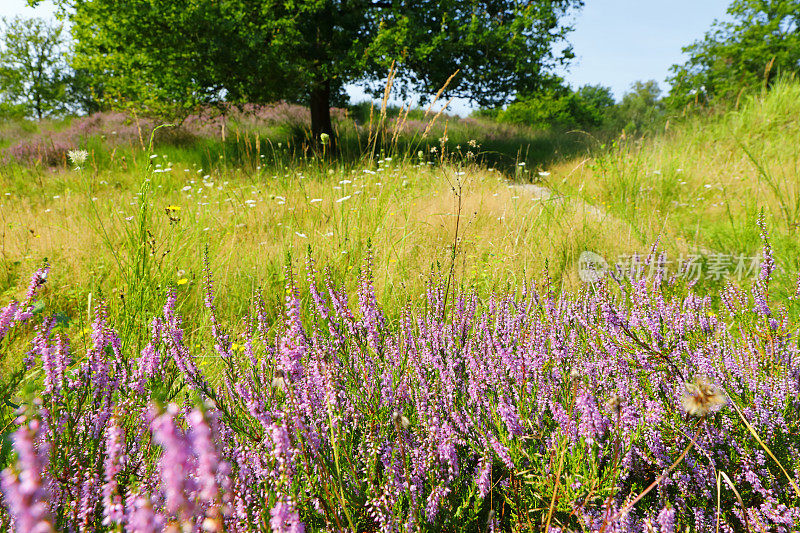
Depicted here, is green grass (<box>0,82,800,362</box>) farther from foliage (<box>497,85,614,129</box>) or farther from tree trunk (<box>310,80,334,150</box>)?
foliage (<box>497,85,614,129</box>)

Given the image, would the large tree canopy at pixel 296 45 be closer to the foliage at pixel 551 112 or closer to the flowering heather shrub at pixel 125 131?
the flowering heather shrub at pixel 125 131

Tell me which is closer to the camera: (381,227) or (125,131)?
(381,227)

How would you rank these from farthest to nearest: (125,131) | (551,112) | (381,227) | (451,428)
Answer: (551,112) → (125,131) → (381,227) → (451,428)

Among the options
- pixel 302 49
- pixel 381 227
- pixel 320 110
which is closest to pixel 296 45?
pixel 302 49

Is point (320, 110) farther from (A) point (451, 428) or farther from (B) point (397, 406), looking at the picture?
(A) point (451, 428)

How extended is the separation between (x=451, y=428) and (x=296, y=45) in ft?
28.8

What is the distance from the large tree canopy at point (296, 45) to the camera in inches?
292

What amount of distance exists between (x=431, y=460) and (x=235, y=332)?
1.98 m

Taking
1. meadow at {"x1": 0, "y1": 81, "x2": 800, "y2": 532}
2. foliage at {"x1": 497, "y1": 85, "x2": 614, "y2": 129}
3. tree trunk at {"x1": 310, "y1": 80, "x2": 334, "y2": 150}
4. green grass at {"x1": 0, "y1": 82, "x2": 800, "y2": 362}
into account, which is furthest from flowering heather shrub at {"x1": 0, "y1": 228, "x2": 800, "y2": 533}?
foliage at {"x1": 497, "y1": 85, "x2": 614, "y2": 129}

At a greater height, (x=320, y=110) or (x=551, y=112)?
(x=551, y=112)

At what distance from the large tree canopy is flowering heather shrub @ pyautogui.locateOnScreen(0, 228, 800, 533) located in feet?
22.1

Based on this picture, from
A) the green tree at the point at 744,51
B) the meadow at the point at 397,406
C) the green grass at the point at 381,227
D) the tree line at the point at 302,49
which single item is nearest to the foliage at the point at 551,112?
the green tree at the point at 744,51

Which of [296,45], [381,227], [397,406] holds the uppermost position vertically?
[296,45]

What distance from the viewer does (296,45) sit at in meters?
8.28
